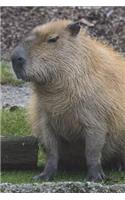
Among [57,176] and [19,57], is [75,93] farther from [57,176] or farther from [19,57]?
[57,176]

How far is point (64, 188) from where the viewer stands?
8594mm

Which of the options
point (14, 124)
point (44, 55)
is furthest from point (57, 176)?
point (14, 124)

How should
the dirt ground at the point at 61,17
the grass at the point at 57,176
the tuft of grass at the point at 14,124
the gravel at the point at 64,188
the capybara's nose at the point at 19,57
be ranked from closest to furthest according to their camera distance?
the gravel at the point at 64,188 < the capybara's nose at the point at 19,57 < the grass at the point at 57,176 < the tuft of grass at the point at 14,124 < the dirt ground at the point at 61,17

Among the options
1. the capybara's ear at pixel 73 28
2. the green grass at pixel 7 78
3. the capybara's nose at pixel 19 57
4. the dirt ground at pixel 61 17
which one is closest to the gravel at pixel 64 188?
the capybara's nose at pixel 19 57

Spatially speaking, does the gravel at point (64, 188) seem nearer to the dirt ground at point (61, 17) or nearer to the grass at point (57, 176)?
the grass at point (57, 176)

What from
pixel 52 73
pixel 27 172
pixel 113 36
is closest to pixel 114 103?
pixel 52 73

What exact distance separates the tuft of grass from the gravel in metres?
2.94

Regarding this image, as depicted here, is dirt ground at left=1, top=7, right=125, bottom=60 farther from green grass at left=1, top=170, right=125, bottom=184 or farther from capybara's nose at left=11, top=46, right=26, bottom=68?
capybara's nose at left=11, top=46, right=26, bottom=68

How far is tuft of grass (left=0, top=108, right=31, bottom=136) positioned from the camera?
11.9 meters

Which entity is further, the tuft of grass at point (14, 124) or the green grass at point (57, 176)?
the tuft of grass at point (14, 124)

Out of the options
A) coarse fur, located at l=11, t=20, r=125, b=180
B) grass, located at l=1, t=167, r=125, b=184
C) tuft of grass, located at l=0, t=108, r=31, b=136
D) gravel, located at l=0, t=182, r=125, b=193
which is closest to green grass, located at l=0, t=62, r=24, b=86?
tuft of grass, located at l=0, t=108, r=31, b=136

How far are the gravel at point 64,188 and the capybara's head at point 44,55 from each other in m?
1.27

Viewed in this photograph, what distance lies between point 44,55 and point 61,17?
1006 cm

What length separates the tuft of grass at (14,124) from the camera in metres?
11.9
